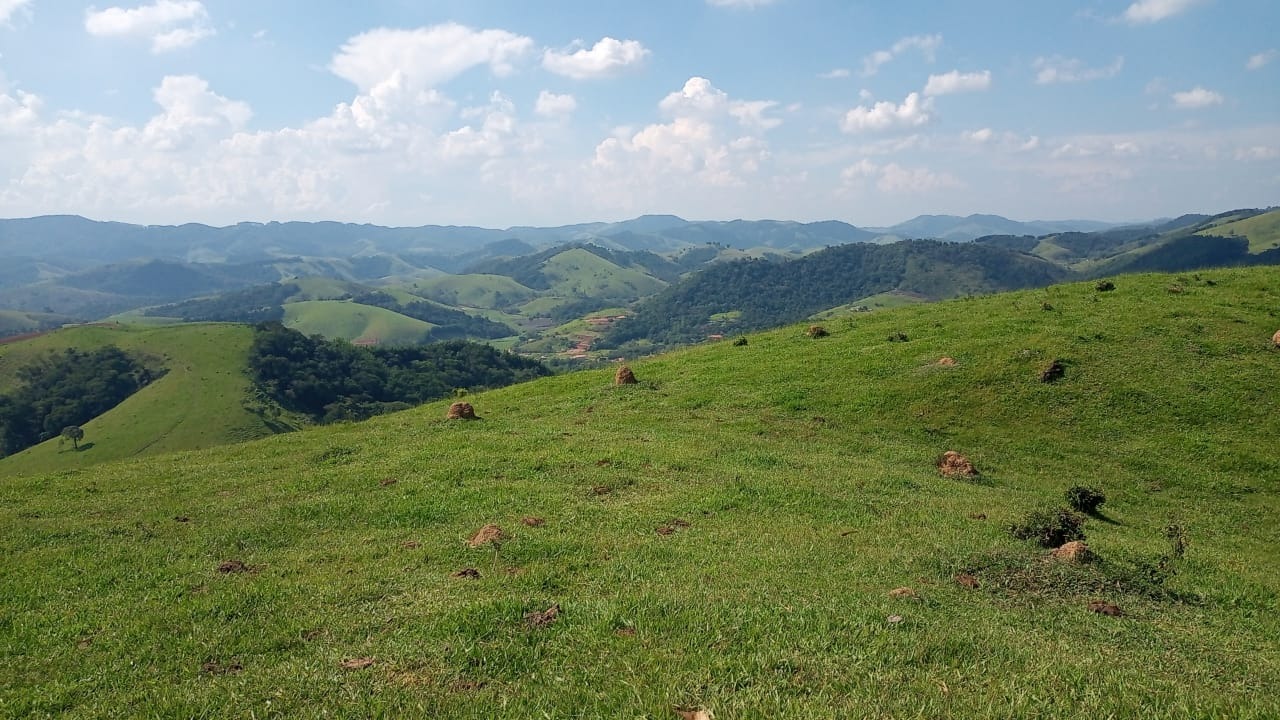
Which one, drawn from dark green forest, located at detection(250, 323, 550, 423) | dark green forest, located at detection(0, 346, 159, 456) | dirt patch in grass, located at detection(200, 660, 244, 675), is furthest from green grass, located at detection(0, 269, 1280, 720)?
dark green forest, located at detection(0, 346, 159, 456)

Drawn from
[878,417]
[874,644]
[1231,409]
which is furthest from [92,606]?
[1231,409]

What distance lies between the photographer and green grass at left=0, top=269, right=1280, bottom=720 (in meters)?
8.66

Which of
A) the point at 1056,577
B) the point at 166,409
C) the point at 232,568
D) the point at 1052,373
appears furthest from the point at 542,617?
the point at 166,409

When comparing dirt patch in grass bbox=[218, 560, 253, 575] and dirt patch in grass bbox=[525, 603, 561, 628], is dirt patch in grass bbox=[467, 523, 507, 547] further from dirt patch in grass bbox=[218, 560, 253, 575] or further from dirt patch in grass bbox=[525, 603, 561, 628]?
dirt patch in grass bbox=[218, 560, 253, 575]

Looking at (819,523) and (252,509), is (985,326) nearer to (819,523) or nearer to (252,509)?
(819,523)

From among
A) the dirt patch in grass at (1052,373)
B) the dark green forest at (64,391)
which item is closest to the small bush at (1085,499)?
the dirt patch in grass at (1052,373)

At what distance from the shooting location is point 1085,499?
19812 mm

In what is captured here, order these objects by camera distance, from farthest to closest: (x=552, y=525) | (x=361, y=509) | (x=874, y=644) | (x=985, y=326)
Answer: (x=985, y=326), (x=361, y=509), (x=552, y=525), (x=874, y=644)

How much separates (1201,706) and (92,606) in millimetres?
17438

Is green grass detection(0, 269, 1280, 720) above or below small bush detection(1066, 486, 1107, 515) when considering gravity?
above

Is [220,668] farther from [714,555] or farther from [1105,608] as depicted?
[1105,608]

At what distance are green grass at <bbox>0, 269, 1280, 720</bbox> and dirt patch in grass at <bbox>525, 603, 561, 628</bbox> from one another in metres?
0.19

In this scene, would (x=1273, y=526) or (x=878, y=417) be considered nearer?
(x=1273, y=526)

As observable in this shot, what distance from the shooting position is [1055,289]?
41875mm
